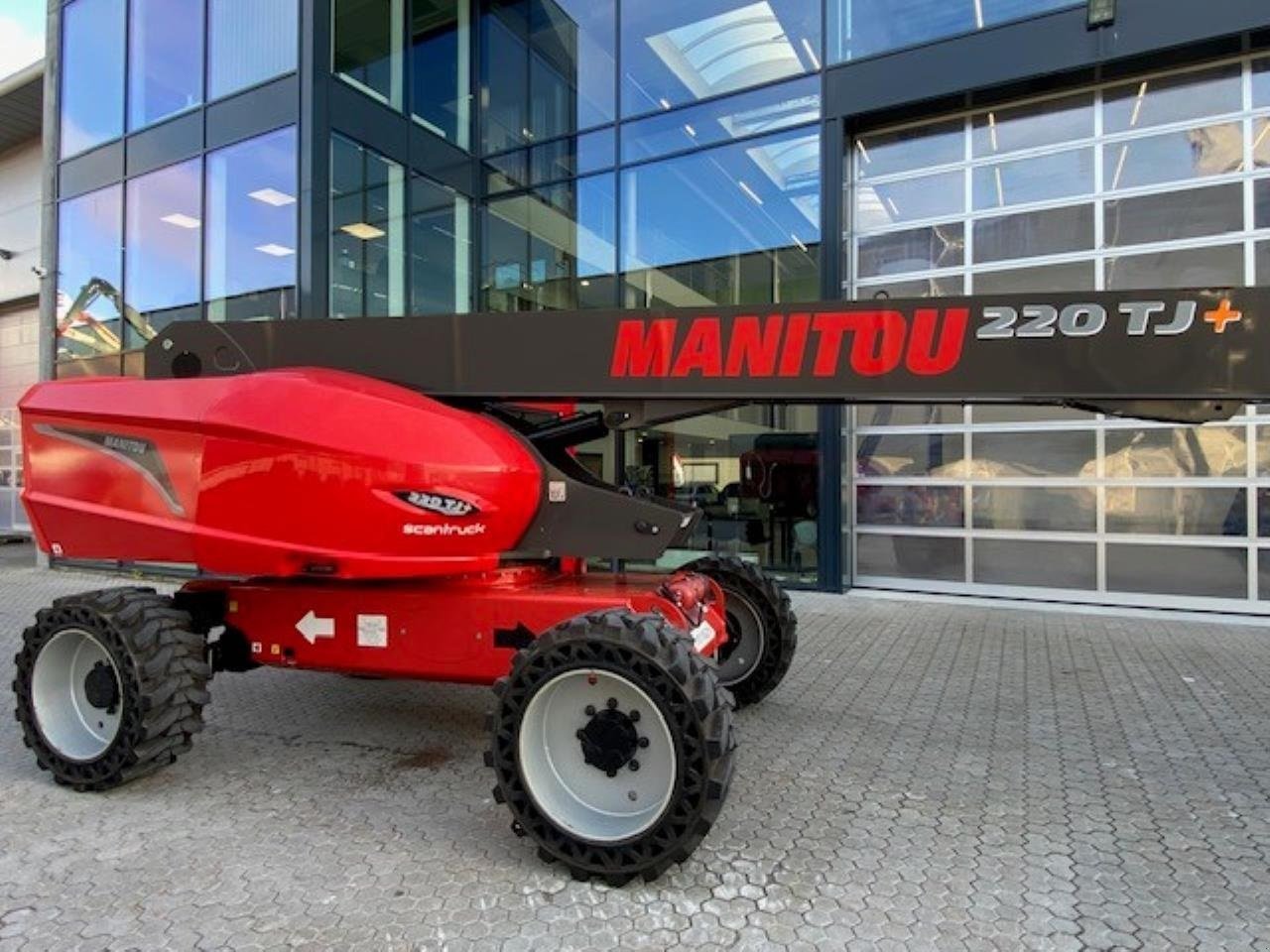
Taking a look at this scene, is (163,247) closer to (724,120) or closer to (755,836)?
(724,120)

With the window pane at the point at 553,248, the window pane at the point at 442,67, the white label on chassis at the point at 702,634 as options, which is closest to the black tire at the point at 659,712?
the white label on chassis at the point at 702,634

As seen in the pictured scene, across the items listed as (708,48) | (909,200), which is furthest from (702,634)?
(708,48)

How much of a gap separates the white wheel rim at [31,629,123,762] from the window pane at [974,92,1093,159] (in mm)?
9810

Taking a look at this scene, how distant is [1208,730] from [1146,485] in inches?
182

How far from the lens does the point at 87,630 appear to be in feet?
13.4

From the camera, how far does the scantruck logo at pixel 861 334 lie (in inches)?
129

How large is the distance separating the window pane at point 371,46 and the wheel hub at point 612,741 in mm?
10751

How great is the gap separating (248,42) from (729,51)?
6699mm

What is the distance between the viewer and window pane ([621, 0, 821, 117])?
32.9 ft

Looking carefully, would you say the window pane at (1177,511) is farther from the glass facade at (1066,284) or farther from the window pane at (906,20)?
the window pane at (906,20)

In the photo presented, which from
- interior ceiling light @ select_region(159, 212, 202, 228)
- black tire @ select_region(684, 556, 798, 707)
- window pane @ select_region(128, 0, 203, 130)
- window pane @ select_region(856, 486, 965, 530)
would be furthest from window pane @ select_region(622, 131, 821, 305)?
window pane @ select_region(128, 0, 203, 130)

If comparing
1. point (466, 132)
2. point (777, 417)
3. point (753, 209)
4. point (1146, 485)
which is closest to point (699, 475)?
point (777, 417)

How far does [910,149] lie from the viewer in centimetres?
997

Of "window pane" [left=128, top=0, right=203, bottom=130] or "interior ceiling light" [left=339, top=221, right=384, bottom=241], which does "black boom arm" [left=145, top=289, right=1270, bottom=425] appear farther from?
"window pane" [left=128, top=0, right=203, bottom=130]
